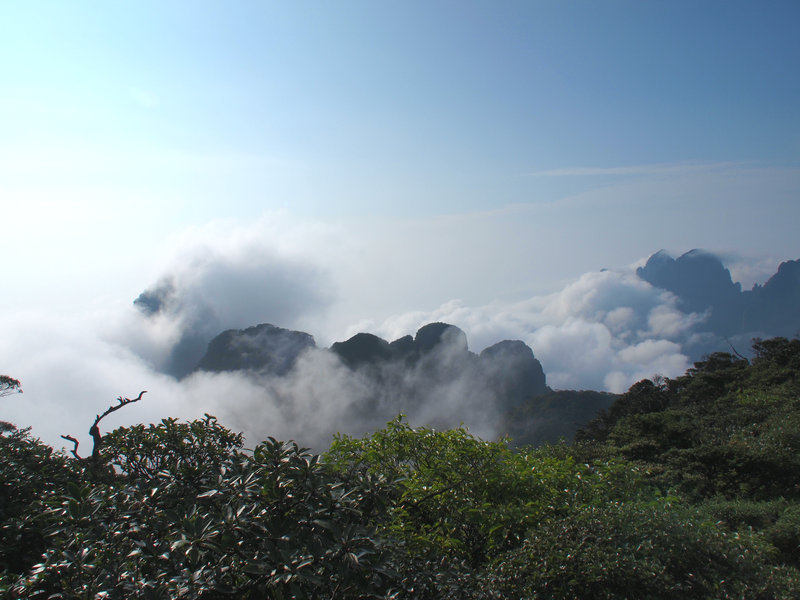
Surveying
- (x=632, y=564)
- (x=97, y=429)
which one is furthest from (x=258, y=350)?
(x=632, y=564)

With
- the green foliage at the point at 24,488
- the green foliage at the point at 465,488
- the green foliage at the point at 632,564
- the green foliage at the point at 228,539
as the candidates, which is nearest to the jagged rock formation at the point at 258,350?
the green foliage at the point at 24,488

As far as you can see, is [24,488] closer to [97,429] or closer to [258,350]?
[97,429]

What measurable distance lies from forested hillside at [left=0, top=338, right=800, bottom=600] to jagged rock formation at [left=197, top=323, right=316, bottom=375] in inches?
4905

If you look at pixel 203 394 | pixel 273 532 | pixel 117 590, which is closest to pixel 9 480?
pixel 117 590

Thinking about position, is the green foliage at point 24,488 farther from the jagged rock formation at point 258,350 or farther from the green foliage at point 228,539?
the jagged rock formation at point 258,350

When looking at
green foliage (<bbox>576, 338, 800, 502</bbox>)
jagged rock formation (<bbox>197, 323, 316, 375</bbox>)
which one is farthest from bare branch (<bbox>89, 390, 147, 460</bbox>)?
jagged rock formation (<bbox>197, 323, 316, 375</bbox>)

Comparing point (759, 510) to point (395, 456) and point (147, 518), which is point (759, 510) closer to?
point (395, 456)

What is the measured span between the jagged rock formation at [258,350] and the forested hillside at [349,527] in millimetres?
124589

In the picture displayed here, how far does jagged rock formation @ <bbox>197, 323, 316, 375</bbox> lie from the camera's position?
421 ft

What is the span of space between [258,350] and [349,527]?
133105 mm

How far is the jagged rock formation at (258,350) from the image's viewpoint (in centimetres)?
12825

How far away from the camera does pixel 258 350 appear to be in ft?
425

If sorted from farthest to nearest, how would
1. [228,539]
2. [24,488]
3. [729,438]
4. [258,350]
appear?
[258,350]
[729,438]
[24,488]
[228,539]

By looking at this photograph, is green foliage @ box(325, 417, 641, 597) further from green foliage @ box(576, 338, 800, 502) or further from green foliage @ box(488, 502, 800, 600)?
green foliage @ box(576, 338, 800, 502)
